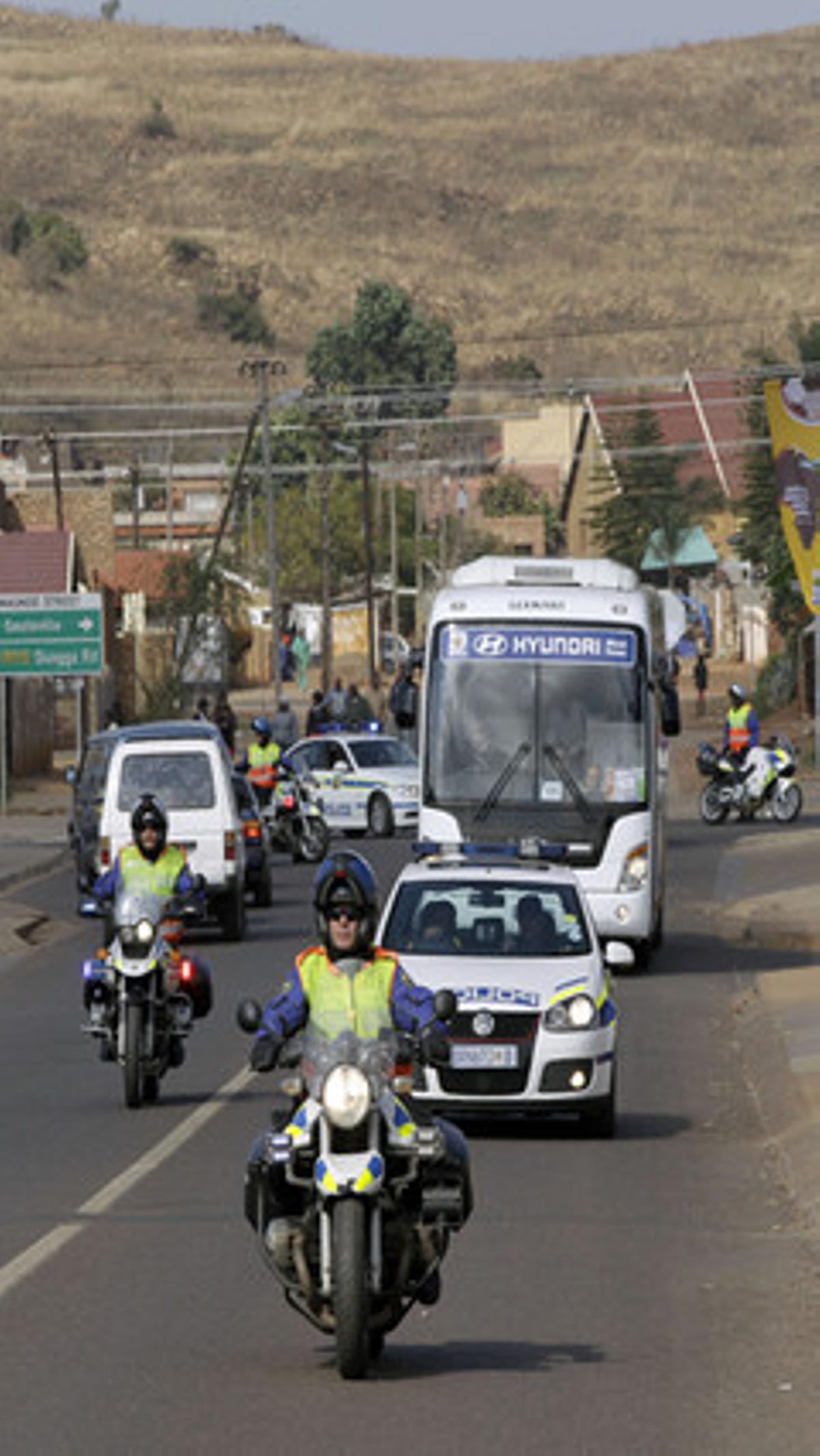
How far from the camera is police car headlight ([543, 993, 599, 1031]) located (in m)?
19.1

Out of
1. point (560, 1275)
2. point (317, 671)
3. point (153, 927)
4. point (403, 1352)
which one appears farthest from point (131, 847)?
point (317, 671)

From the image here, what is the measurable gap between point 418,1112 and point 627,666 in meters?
18.8

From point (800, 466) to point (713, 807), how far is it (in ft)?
17.4

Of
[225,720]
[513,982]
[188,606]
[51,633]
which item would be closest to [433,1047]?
[513,982]

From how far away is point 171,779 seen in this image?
→ 34.0m

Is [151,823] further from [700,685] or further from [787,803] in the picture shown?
[700,685]

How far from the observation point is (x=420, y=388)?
178 m

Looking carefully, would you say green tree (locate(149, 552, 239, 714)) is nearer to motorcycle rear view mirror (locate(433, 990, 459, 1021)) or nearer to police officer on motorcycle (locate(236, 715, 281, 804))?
police officer on motorcycle (locate(236, 715, 281, 804))

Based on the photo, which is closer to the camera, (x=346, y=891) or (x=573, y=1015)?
(x=346, y=891)

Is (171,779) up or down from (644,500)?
down

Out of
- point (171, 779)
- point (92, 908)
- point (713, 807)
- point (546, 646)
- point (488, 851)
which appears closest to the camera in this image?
point (92, 908)

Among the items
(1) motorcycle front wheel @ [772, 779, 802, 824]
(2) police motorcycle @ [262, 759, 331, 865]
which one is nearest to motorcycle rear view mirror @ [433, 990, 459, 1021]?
(2) police motorcycle @ [262, 759, 331, 865]

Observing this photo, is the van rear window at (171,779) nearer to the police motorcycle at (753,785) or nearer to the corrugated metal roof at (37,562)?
the police motorcycle at (753,785)

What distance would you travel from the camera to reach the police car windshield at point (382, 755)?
51.3 meters
